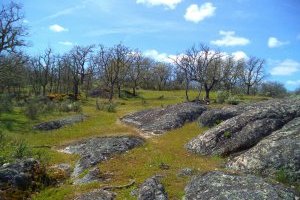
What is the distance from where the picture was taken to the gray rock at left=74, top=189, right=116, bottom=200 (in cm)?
1784

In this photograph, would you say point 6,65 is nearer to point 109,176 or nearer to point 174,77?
point 109,176

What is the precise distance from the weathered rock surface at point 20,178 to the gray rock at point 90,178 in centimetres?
203

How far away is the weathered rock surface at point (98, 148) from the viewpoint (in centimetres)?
2423

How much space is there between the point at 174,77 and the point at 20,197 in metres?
121

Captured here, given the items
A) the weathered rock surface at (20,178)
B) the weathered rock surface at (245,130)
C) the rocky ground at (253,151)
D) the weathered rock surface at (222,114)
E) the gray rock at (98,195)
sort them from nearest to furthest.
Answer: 1. the rocky ground at (253,151)
2. the gray rock at (98,195)
3. the weathered rock surface at (20,178)
4. the weathered rock surface at (245,130)
5. the weathered rock surface at (222,114)

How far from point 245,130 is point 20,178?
13213 millimetres

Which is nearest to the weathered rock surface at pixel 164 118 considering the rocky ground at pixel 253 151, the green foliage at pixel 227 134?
the rocky ground at pixel 253 151

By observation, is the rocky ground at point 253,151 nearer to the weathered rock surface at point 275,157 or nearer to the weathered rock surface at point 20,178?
the weathered rock surface at point 275,157

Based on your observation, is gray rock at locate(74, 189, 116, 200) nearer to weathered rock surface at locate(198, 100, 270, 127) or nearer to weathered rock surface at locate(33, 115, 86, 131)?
weathered rock surface at locate(198, 100, 270, 127)

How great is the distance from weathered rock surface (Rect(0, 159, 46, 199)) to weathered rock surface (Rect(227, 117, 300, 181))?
10.2 m

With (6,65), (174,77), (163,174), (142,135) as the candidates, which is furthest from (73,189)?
(174,77)

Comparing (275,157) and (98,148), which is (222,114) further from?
(275,157)

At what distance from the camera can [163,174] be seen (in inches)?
793

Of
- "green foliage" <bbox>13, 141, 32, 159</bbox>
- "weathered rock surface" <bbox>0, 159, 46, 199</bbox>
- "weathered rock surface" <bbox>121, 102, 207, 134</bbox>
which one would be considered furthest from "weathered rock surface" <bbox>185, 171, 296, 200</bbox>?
"weathered rock surface" <bbox>121, 102, 207, 134</bbox>
